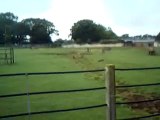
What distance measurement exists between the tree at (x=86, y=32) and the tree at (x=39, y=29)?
1073 centimetres

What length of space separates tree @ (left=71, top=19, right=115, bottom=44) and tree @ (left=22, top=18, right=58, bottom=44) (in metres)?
10.7

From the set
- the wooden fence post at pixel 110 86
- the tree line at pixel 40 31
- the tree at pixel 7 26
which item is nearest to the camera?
the wooden fence post at pixel 110 86

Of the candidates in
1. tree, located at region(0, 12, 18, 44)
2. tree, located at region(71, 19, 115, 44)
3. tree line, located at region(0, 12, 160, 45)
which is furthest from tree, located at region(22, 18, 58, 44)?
tree, located at region(71, 19, 115, 44)

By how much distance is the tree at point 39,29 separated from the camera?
12691 cm

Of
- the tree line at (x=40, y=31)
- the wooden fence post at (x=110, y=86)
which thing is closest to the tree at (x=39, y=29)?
the tree line at (x=40, y=31)

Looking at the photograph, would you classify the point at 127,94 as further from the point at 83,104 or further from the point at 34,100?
the point at 34,100

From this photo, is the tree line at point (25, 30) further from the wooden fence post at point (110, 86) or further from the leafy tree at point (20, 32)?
the wooden fence post at point (110, 86)

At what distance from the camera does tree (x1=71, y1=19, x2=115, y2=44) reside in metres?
127

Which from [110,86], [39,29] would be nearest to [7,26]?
[39,29]

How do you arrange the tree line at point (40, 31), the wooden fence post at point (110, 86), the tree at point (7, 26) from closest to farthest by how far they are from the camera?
the wooden fence post at point (110, 86), the tree at point (7, 26), the tree line at point (40, 31)

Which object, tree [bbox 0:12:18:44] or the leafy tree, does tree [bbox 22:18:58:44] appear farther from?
tree [bbox 0:12:18:44]

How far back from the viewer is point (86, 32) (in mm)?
129375

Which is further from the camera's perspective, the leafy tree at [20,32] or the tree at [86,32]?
the tree at [86,32]

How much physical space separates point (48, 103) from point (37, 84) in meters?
4.98
